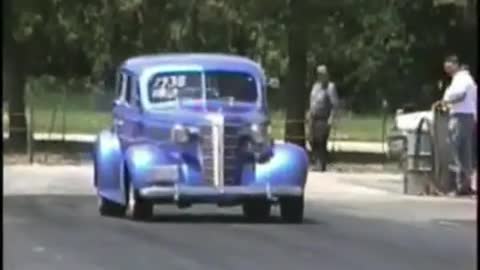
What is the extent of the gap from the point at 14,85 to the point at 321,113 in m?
8.87

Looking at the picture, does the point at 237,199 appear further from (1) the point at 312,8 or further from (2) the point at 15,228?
(1) the point at 312,8

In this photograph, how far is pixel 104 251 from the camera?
13133 millimetres

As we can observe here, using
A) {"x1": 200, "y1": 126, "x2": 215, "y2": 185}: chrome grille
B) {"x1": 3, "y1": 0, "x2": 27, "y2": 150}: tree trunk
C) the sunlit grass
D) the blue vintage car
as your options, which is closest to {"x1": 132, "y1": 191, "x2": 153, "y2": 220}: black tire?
the blue vintage car

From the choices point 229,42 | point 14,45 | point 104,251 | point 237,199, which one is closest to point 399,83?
point 229,42

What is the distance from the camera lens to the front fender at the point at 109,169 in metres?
16.8

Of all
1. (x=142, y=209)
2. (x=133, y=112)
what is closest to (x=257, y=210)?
(x=142, y=209)

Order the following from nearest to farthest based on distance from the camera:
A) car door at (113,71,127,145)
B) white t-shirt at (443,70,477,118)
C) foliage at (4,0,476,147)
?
1. car door at (113,71,127,145)
2. white t-shirt at (443,70,477,118)
3. foliage at (4,0,476,147)

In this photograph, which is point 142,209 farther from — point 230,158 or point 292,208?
point 292,208

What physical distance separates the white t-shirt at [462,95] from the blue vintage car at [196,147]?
3.22 meters

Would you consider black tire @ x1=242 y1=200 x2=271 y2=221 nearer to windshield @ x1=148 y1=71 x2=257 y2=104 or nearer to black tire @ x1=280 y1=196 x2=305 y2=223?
black tire @ x1=280 y1=196 x2=305 y2=223

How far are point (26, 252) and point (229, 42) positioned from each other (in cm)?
2816

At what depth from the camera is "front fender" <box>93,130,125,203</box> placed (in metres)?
16.8

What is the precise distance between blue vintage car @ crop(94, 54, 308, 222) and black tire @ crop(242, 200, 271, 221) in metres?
0.01

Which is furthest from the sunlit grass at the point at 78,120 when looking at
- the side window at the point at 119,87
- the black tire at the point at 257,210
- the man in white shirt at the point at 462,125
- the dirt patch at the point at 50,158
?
the black tire at the point at 257,210
